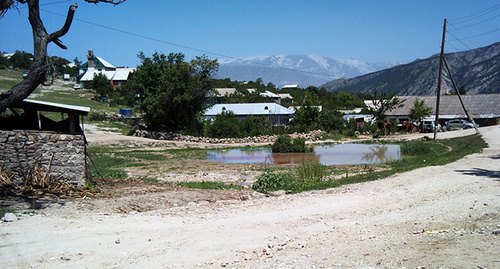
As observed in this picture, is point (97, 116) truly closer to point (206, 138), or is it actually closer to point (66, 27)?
point (206, 138)

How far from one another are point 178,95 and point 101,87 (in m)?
46.1

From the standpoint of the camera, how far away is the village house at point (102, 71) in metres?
100

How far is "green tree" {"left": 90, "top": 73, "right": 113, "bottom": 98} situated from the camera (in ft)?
262

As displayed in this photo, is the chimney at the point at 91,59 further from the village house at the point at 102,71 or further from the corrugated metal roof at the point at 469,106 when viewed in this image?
the corrugated metal roof at the point at 469,106

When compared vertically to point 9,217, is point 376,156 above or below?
below

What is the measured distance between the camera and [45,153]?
41.4 ft

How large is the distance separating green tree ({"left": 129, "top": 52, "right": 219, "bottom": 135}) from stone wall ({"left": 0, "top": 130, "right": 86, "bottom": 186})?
102ft

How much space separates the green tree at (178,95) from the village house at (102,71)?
55.5m

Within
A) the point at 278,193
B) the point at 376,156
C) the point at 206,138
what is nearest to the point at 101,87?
the point at 206,138

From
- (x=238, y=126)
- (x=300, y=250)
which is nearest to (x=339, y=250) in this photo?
(x=300, y=250)

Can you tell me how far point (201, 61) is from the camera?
44.5m

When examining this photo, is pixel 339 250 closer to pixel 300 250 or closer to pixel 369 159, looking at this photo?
pixel 300 250

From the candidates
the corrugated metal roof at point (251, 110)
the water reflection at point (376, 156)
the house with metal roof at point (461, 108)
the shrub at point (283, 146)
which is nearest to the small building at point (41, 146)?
the water reflection at point (376, 156)

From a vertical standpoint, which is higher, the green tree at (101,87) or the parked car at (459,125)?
the green tree at (101,87)
